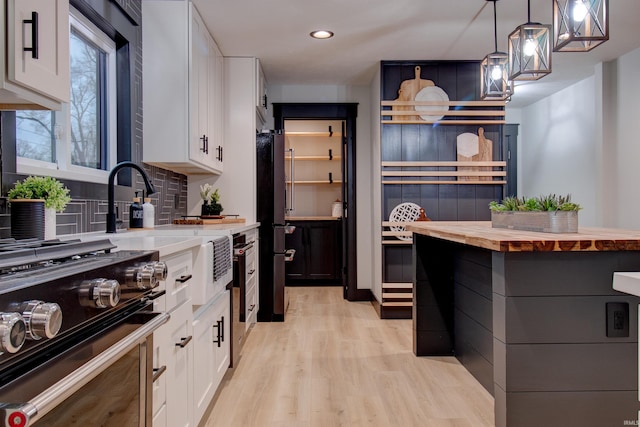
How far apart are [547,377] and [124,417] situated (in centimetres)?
154

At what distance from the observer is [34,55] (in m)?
1.30

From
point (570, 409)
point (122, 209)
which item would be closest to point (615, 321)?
point (570, 409)

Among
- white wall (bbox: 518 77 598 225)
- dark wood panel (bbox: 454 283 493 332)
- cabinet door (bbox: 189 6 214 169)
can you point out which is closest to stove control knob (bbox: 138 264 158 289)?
dark wood panel (bbox: 454 283 493 332)

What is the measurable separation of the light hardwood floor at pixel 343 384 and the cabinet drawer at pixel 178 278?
32.6 inches

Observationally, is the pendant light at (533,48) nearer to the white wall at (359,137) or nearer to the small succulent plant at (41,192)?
the small succulent plant at (41,192)

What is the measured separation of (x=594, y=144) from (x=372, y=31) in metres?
2.70

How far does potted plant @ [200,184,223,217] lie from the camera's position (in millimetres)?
3634

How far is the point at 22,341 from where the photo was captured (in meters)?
0.65

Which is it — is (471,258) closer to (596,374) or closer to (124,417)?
(596,374)

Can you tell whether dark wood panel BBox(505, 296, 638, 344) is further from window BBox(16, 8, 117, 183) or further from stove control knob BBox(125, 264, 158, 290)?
window BBox(16, 8, 117, 183)

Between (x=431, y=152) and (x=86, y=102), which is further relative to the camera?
(x=431, y=152)

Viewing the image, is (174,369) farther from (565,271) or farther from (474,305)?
(474,305)

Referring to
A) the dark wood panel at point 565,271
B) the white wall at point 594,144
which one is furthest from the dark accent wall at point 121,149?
the white wall at point 594,144

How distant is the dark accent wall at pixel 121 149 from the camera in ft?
5.45
